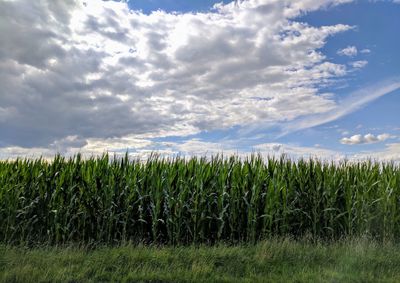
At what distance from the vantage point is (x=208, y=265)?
8.61 meters

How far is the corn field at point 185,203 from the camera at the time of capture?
11.7 m

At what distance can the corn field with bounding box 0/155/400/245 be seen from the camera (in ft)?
38.2

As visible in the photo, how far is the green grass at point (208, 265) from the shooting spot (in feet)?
26.2

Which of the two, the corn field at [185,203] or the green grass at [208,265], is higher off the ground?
the corn field at [185,203]

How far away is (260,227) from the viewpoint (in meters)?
12.2

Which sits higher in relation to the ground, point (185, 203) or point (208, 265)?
point (185, 203)

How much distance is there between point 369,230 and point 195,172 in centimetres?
587

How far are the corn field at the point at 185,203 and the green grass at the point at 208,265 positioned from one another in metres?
1.64

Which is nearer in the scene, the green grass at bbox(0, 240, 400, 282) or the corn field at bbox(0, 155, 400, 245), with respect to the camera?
the green grass at bbox(0, 240, 400, 282)

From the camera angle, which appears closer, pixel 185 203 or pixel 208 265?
pixel 208 265

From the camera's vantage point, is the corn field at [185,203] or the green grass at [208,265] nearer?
the green grass at [208,265]

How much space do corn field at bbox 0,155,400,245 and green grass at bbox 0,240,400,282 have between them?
5.38 ft

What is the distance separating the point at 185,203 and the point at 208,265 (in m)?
3.17

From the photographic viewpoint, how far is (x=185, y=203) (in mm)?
11594
